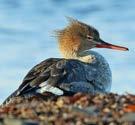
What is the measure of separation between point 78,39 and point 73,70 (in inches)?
174

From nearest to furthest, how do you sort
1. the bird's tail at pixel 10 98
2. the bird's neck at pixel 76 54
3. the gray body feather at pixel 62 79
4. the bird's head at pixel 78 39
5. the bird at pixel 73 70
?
the bird's tail at pixel 10 98 → the gray body feather at pixel 62 79 → the bird at pixel 73 70 → the bird's neck at pixel 76 54 → the bird's head at pixel 78 39

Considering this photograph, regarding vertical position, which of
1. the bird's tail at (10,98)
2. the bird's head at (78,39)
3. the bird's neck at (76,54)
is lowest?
the bird's tail at (10,98)

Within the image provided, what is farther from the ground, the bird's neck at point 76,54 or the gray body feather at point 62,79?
the bird's neck at point 76,54

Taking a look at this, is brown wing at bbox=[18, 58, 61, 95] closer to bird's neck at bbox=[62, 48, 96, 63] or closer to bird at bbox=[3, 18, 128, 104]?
bird at bbox=[3, 18, 128, 104]

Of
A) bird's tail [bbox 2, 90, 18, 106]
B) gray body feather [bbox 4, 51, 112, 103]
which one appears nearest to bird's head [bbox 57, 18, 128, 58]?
gray body feather [bbox 4, 51, 112, 103]

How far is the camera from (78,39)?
16594 millimetres

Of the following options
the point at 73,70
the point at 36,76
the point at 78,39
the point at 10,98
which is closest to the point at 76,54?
the point at 78,39

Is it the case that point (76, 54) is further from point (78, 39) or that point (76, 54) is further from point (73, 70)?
point (73, 70)

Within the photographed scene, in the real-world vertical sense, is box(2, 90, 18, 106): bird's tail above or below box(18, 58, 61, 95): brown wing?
below

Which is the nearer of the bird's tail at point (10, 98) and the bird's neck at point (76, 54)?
the bird's tail at point (10, 98)

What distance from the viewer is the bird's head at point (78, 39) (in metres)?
16.3

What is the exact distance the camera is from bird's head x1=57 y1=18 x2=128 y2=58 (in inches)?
642

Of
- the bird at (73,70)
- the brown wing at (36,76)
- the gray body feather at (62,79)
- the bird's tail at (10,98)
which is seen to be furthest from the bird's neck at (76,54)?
the bird's tail at (10,98)

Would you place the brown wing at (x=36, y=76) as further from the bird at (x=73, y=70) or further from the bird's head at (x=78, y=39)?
the bird's head at (x=78, y=39)
